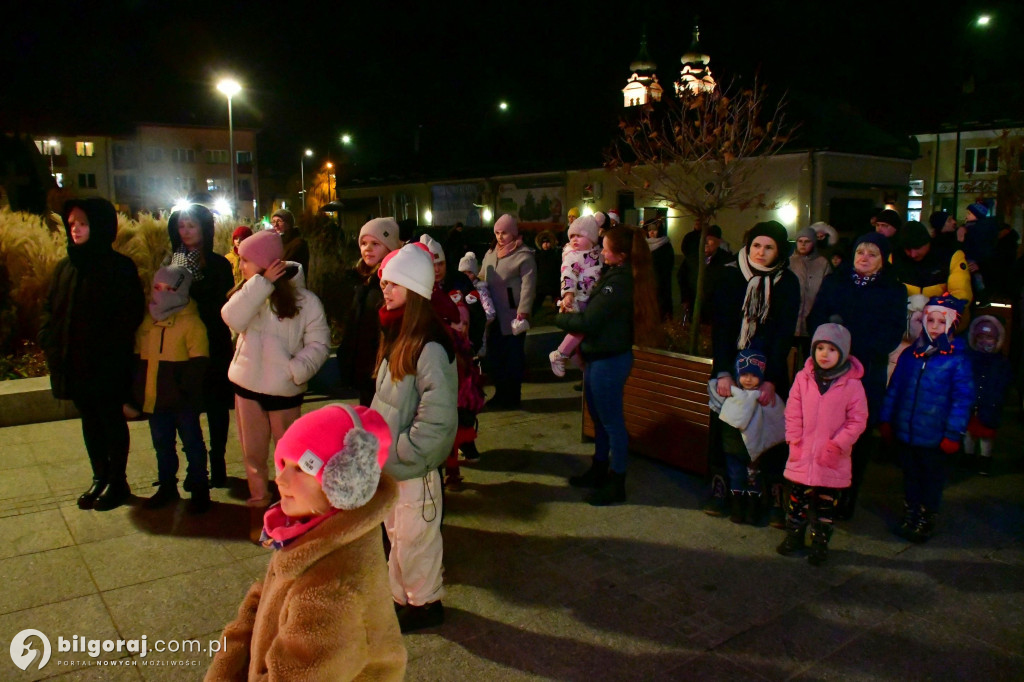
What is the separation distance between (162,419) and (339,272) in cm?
617

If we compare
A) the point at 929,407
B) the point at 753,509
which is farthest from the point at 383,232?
the point at 929,407

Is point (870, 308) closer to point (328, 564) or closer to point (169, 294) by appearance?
point (328, 564)

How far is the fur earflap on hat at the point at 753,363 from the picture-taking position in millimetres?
5004

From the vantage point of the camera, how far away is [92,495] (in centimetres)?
542

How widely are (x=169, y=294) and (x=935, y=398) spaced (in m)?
5.01

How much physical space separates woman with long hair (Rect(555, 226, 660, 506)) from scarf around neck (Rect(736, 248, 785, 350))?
626 mm

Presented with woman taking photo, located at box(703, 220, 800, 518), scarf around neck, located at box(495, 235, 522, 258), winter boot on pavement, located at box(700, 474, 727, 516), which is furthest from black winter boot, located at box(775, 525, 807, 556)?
scarf around neck, located at box(495, 235, 522, 258)

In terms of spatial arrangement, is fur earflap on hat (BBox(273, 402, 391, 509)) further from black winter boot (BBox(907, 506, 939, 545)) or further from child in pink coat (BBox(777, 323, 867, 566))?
black winter boot (BBox(907, 506, 939, 545))

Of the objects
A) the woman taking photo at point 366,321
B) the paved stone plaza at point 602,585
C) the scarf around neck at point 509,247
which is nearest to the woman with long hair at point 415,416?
the paved stone plaza at point 602,585

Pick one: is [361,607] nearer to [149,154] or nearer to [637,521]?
[637,521]

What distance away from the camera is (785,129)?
88.5 feet

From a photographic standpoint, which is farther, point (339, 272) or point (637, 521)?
point (339, 272)

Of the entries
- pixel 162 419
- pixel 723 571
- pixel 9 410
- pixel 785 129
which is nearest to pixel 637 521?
pixel 723 571

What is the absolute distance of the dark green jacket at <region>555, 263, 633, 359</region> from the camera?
5.31 meters
